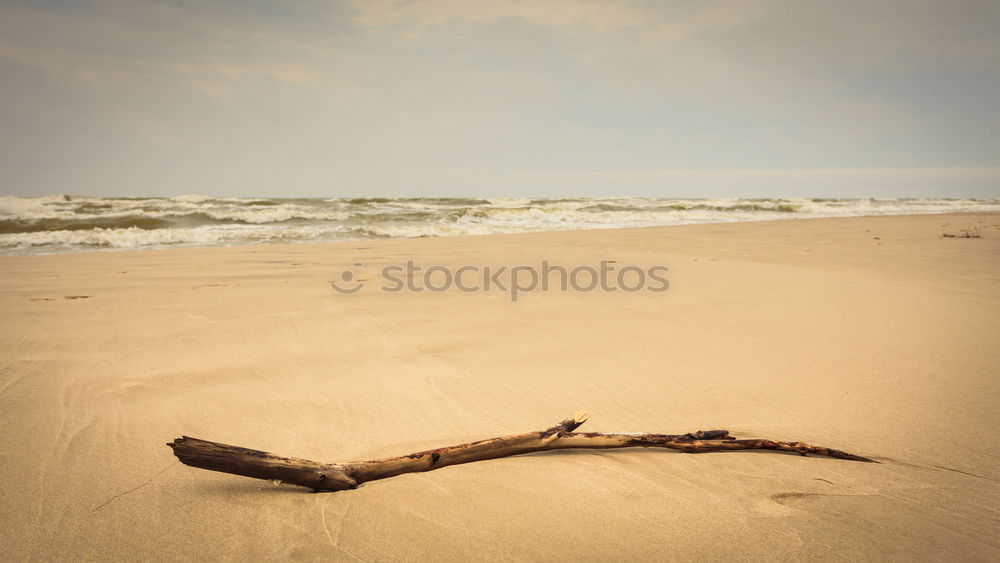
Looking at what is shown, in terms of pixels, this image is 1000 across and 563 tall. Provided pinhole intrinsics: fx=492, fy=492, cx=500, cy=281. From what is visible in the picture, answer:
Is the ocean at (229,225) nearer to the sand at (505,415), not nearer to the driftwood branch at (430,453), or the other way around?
the sand at (505,415)

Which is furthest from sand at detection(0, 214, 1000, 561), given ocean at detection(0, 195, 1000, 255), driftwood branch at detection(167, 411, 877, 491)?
ocean at detection(0, 195, 1000, 255)

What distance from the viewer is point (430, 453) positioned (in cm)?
135

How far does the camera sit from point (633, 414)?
6.04ft

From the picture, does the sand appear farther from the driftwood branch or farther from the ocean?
the ocean

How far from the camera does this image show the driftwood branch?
3.79ft

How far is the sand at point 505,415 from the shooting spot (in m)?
1.14

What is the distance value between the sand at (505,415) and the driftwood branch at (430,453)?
37 millimetres

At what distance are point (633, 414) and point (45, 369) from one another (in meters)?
2.55

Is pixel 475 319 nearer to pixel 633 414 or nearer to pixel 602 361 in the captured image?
pixel 602 361

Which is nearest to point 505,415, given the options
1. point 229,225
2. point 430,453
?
point 430,453

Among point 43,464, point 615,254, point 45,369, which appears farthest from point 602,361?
point 615,254

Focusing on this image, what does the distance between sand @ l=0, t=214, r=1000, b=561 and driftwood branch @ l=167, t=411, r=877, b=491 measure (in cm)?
4

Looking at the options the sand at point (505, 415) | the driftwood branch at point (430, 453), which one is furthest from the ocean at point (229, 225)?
the driftwood branch at point (430, 453)

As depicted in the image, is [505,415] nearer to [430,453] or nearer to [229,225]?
[430,453]
